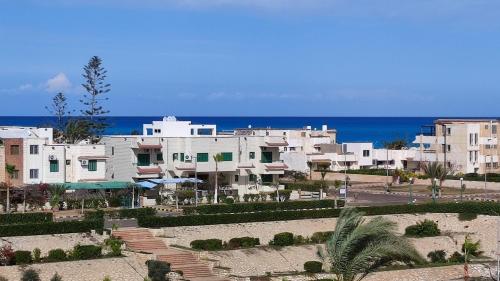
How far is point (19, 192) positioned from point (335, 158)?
142 ft

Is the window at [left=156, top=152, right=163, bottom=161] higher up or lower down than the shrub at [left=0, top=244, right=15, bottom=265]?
higher up

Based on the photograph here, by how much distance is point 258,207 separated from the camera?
56.3 meters

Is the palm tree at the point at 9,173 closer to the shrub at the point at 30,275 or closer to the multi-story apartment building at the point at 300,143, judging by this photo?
the shrub at the point at 30,275

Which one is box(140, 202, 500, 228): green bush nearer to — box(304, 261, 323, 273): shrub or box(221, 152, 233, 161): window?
box(304, 261, 323, 273): shrub

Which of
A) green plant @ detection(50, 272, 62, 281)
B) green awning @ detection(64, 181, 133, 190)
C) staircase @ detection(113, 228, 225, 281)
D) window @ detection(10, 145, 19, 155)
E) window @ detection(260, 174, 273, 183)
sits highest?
window @ detection(10, 145, 19, 155)

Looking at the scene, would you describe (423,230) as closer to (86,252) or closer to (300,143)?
(86,252)

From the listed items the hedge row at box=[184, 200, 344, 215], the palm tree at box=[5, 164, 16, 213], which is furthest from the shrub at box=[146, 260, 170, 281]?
the palm tree at box=[5, 164, 16, 213]

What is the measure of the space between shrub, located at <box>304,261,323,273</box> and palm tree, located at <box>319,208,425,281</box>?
18831mm

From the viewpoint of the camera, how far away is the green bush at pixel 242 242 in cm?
5041

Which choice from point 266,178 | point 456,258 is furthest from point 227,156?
point 456,258

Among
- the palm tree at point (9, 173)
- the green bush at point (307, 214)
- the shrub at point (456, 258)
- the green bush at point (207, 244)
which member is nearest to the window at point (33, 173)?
the palm tree at point (9, 173)

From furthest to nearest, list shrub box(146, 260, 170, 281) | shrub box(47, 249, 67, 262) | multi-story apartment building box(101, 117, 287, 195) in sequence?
1. multi-story apartment building box(101, 117, 287, 195)
2. shrub box(47, 249, 67, 262)
3. shrub box(146, 260, 170, 281)

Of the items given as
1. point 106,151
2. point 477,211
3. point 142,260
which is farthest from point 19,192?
point 477,211

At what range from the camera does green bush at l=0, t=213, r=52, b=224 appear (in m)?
47.9
